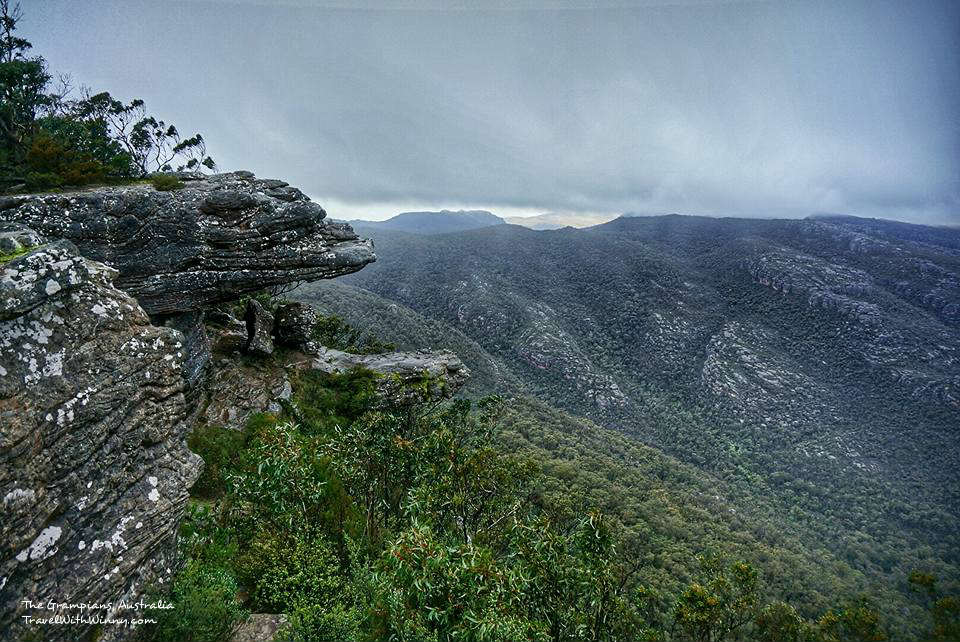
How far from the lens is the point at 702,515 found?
51.2 meters

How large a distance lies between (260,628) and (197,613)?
126cm

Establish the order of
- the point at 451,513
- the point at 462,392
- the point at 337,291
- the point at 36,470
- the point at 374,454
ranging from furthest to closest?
1. the point at 337,291
2. the point at 462,392
3. the point at 374,454
4. the point at 451,513
5. the point at 36,470

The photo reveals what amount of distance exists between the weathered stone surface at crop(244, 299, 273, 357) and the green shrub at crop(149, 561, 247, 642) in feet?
56.4

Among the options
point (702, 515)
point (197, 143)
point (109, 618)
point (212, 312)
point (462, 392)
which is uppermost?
point (197, 143)

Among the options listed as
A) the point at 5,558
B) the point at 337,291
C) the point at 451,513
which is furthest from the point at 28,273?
the point at 337,291

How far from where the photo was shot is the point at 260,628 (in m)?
6.98

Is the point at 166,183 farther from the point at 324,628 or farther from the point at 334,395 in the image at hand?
the point at 324,628

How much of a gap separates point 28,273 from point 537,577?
10.4 metres

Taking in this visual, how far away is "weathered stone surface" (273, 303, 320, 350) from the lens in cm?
2486

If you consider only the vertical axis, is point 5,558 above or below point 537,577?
above

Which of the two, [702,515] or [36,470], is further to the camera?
[702,515]

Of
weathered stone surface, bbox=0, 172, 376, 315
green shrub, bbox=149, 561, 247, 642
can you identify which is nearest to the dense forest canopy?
green shrub, bbox=149, 561, 247, 642

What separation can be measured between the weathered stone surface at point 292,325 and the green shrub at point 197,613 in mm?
19419

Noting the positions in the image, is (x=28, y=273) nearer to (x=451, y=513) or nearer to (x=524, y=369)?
(x=451, y=513)
